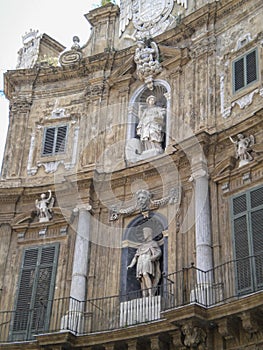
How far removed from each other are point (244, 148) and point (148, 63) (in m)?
4.65

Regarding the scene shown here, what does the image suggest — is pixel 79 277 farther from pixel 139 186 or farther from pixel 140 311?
pixel 139 186

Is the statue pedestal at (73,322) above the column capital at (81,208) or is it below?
below

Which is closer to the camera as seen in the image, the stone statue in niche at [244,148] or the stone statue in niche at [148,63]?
the stone statue in niche at [244,148]

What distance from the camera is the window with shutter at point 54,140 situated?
19.2 meters

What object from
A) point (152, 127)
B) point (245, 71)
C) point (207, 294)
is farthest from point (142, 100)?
point (207, 294)

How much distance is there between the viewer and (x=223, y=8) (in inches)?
704

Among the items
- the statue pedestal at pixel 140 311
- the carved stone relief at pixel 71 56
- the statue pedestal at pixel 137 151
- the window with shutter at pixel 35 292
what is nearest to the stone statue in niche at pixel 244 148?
the statue pedestal at pixel 137 151

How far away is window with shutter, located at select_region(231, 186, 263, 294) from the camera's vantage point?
Result: 45.0 feet

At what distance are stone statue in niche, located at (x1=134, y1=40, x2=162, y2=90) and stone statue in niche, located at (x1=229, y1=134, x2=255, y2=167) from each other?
13.4 ft

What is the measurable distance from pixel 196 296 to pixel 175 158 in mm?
3843

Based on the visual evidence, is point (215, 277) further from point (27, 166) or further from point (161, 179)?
point (27, 166)

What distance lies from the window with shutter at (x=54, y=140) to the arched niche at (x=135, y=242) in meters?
3.65

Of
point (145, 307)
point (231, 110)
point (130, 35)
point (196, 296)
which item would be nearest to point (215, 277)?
point (196, 296)

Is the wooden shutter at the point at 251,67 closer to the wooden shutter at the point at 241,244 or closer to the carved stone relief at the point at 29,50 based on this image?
the wooden shutter at the point at 241,244
